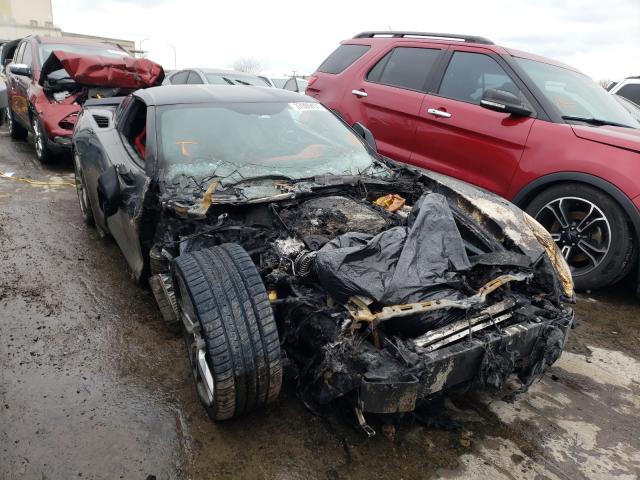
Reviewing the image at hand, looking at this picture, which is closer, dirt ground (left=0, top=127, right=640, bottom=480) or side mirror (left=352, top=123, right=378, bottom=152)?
dirt ground (left=0, top=127, right=640, bottom=480)

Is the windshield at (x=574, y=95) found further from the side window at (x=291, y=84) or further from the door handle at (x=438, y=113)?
the side window at (x=291, y=84)

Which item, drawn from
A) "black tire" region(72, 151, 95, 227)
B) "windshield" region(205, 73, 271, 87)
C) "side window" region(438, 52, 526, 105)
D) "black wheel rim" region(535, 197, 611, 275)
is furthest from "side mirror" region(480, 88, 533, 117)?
"windshield" region(205, 73, 271, 87)

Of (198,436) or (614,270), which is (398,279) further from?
(614,270)

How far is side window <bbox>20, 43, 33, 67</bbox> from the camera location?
23.3ft

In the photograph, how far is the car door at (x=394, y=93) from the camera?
Result: 4.72 m

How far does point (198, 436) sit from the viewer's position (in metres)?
2.17

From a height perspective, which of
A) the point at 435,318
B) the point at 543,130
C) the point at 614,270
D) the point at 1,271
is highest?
the point at 543,130

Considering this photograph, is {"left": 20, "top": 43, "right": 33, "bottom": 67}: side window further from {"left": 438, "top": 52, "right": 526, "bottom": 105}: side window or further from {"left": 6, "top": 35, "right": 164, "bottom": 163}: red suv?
{"left": 438, "top": 52, "right": 526, "bottom": 105}: side window

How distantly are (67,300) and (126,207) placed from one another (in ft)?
2.88

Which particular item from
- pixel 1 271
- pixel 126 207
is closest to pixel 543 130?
pixel 126 207

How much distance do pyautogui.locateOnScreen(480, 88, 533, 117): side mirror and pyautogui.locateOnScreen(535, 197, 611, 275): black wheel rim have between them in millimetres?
799

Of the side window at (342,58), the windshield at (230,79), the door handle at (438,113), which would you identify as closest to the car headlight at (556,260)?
the door handle at (438,113)

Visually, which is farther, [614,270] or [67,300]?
[614,270]

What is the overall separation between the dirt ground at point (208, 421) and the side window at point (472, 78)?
2.25 m
